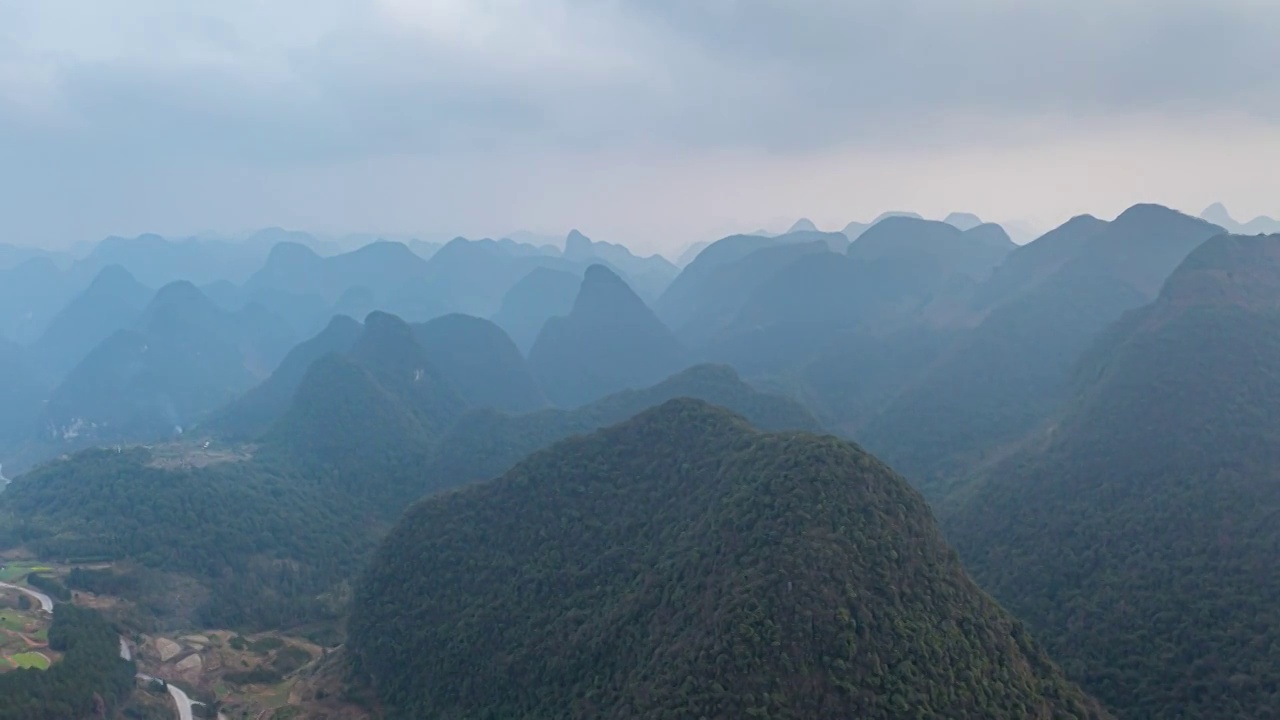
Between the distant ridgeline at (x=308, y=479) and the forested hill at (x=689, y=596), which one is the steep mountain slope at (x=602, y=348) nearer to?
the distant ridgeline at (x=308, y=479)

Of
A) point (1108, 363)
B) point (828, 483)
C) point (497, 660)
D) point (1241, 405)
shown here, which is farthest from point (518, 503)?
point (1108, 363)

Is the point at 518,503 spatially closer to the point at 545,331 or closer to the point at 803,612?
the point at 803,612

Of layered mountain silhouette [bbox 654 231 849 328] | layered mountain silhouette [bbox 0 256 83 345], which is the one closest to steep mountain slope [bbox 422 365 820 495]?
layered mountain silhouette [bbox 654 231 849 328]

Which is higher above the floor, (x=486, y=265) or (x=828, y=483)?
(x=486, y=265)

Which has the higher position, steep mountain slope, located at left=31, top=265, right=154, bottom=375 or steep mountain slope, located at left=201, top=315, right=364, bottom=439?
steep mountain slope, located at left=31, top=265, right=154, bottom=375

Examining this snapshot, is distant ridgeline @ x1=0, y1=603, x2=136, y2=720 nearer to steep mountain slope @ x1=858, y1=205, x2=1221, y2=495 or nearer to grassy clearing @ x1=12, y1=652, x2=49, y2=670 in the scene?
grassy clearing @ x1=12, y1=652, x2=49, y2=670

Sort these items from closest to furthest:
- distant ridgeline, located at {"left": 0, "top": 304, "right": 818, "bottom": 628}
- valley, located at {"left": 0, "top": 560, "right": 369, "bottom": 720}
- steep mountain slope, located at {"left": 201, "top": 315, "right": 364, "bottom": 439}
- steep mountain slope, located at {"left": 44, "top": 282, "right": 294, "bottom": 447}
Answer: valley, located at {"left": 0, "top": 560, "right": 369, "bottom": 720} → distant ridgeline, located at {"left": 0, "top": 304, "right": 818, "bottom": 628} → steep mountain slope, located at {"left": 201, "top": 315, "right": 364, "bottom": 439} → steep mountain slope, located at {"left": 44, "top": 282, "right": 294, "bottom": 447}
